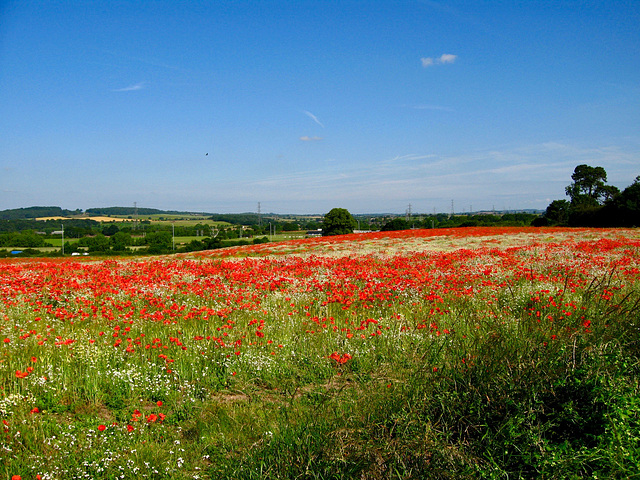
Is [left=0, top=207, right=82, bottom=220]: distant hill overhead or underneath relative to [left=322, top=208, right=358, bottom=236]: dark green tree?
overhead

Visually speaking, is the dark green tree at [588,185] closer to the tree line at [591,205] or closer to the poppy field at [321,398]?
the tree line at [591,205]

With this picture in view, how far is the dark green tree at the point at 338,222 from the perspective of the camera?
244 feet

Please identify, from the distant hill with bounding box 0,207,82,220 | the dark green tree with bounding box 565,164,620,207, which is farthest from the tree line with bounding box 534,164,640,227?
the distant hill with bounding box 0,207,82,220

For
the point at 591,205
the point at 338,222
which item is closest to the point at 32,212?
the point at 338,222

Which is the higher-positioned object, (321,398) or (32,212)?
(32,212)

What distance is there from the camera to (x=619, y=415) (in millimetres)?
2996

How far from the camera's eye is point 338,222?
7444cm

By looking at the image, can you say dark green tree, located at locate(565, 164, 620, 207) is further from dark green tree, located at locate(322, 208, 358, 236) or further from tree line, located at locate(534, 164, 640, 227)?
dark green tree, located at locate(322, 208, 358, 236)

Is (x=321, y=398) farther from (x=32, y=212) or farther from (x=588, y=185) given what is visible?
(x=32, y=212)

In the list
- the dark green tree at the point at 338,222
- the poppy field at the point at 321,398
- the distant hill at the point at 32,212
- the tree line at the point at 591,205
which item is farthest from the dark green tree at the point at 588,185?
the distant hill at the point at 32,212

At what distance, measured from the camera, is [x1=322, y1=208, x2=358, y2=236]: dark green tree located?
7431 centimetres

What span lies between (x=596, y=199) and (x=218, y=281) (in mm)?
74412

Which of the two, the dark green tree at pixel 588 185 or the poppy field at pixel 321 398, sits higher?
the dark green tree at pixel 588 185

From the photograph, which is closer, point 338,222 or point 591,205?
point 591,205
